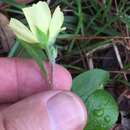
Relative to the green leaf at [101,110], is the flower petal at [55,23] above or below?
above

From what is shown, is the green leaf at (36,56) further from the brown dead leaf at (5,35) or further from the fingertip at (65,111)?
the brown dead leaf at (5,35)

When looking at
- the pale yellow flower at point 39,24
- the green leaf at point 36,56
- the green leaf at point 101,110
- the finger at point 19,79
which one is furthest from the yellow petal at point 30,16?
the green leaf at point 101,110

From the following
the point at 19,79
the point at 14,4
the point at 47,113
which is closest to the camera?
the point at 47,113

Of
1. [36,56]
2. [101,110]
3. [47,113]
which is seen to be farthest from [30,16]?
[101,110]

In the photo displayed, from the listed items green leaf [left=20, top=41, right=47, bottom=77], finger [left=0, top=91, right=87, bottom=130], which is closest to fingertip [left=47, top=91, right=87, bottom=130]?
finger [left=0, top=91, right=87, bottom=130]

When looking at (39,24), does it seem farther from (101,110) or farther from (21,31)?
(101,110)

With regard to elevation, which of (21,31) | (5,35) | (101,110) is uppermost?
(21,31)

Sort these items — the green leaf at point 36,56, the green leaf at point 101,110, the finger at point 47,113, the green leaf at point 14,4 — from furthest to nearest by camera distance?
the green leaf at point 14,4, the green leaf at point 101,110, the green leaf at point 36,56, the finger at point 47,113
